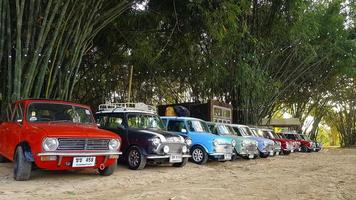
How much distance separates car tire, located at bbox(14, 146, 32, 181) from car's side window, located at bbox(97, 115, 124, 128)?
3.42 meters

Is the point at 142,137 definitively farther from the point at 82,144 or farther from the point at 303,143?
the point at 303,143

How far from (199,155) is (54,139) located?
20.8ft

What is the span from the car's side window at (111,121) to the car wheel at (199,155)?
9.95 ft

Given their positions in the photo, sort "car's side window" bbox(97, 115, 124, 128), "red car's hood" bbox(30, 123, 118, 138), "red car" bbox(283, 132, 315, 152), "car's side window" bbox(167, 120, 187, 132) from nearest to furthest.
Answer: "red car's hood" bbox(30, 123, 118, 138) → "car's side window" bbox(97, 115, 124, 128) → "car's side window" bbox(167, 120, 187, 132) → "red car" bbox(283, 132, 315, 152)

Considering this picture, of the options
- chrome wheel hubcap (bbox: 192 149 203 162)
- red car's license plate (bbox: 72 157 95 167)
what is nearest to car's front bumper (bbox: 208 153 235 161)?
chrome wheel hubcap (bbox: 192 149 203 162)

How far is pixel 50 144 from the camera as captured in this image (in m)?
8.00

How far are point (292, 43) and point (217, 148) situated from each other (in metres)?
11.1

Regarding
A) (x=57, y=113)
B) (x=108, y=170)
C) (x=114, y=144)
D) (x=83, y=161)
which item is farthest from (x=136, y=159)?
(x=83, y=161)

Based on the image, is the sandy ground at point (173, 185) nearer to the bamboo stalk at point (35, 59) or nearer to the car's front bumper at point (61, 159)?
the car's front bumper at point (61, 159)

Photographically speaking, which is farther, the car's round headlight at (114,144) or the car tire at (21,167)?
the car's round headlight at (114,144)

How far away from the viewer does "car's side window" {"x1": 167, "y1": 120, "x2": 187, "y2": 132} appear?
13.9m

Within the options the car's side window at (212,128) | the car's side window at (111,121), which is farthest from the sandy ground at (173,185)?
the car's side window at (212,128)

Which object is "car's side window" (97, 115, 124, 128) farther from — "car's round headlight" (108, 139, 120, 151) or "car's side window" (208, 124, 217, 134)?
"car's side window" (208, 124, 217, 134)

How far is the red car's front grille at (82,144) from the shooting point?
8.14 meters
